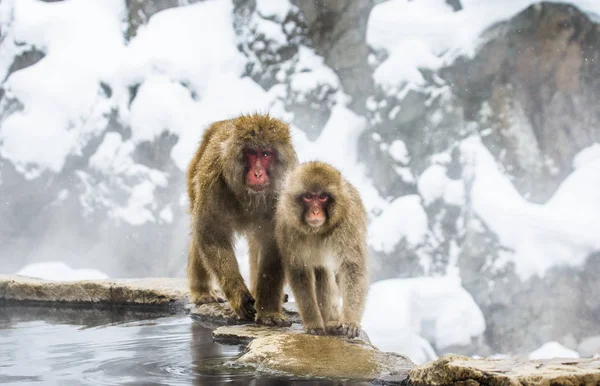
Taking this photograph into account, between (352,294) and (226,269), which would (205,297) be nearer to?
(226,269)

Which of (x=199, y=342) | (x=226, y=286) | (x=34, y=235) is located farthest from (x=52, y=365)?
(x=34, y=235)

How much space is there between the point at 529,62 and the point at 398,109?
5.19ft

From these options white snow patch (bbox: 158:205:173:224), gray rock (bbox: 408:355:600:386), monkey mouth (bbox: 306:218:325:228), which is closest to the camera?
gray rock (bbox: 408:355:600:386)

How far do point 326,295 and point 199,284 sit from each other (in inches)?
39.1

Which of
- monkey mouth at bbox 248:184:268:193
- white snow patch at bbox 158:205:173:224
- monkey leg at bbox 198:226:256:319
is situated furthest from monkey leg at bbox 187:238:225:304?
white snow patch at bbox 158:205:173:224

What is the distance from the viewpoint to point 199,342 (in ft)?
11.3

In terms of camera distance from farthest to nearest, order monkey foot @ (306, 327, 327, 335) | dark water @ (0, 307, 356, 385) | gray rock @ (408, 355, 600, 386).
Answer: monkey foot @ (306, 327, 327, 335) < dark water @ (0, 307, 356, 385) < gray rock @ (408, 355, 600, 386)

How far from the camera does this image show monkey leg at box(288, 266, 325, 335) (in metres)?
3.41

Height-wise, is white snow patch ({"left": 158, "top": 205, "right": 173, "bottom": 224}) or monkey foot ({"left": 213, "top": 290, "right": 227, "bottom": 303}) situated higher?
white snow patch ({"left": 158, "top": 205, "right": 173, "bottom": 224})

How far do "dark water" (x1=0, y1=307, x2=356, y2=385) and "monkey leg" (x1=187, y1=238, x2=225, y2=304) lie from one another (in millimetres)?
163

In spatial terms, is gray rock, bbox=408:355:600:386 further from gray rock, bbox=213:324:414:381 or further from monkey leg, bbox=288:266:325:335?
monkey leg, bbox=288:266:325:335

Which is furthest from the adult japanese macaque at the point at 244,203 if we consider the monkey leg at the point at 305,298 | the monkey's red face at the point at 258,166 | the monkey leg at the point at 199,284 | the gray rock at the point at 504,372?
the gray rock at the point at 504,372

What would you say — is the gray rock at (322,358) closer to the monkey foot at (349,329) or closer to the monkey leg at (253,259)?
the monkey foot at (349,329)

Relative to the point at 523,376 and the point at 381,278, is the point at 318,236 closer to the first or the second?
the point at 523,376
